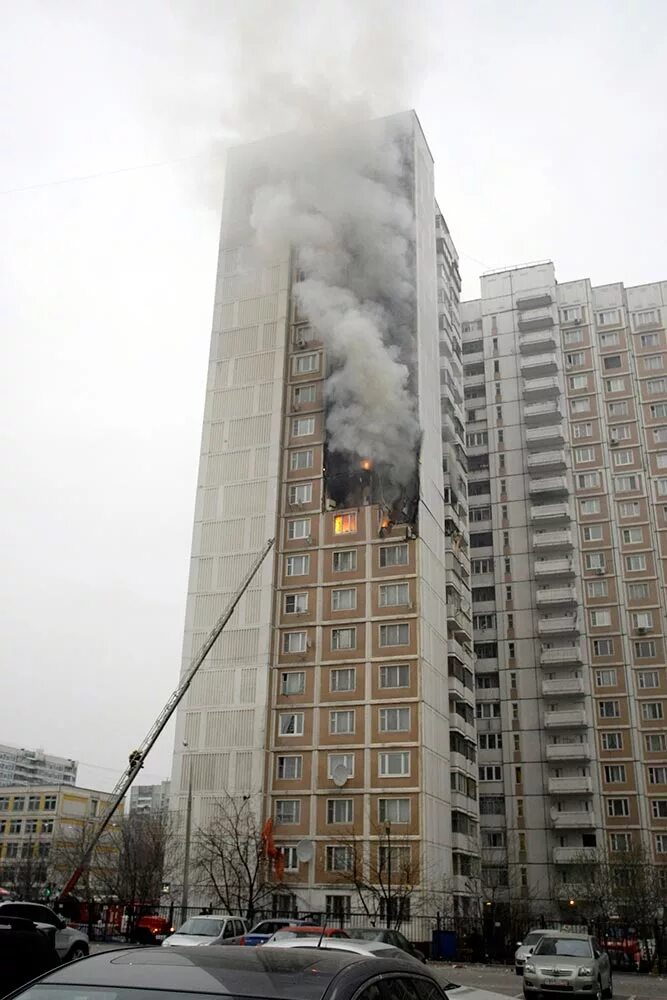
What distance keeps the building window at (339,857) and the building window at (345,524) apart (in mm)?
18794

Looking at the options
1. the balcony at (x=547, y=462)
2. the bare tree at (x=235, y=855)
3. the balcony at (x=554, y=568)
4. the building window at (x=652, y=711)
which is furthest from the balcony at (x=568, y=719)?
the bare tree at (x=235, y=855)

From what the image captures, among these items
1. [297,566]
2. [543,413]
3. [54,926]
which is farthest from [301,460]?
[54,926]

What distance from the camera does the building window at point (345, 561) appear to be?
58.1 m

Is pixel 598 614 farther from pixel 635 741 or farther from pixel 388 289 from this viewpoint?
pixel 388 289

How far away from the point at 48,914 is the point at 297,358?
51123 mm

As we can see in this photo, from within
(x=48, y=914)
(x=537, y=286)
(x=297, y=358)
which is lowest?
(x=48, y=914)

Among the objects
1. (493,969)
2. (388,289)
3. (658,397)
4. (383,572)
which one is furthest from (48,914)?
(658,397)

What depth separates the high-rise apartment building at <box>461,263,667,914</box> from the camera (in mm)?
67125

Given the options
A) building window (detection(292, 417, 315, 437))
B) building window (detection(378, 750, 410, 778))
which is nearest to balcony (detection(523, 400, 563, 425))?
building window (detection(292, 417, 315, 437))

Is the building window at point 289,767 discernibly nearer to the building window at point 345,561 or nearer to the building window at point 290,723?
the building window at point 290,723

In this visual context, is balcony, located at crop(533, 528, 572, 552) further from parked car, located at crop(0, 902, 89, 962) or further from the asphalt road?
parked car, located at crop(0, 902, 89, 962)

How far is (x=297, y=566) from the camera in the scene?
196 ft

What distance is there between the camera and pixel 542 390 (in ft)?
266

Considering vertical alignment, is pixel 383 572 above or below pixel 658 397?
below
